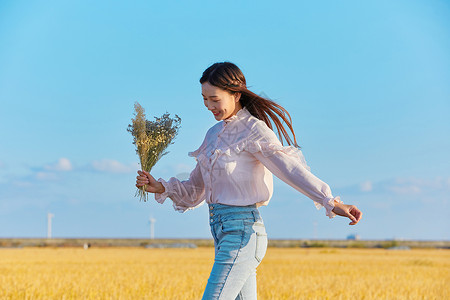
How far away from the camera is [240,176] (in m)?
3.49

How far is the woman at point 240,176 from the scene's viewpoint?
3.30 m

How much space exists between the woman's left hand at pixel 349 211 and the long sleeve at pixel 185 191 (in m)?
1.08

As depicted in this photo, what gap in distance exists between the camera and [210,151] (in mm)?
3707

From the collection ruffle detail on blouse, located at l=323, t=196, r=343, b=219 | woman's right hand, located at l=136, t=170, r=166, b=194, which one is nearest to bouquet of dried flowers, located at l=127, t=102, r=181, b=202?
woman's right hand, located at l=136, t=170, r=166, b=194

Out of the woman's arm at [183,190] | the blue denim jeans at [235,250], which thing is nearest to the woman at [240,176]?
the blue denim jeans at [235,250]

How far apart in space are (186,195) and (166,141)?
396 millimetres

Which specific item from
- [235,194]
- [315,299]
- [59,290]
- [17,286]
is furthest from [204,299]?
[17,286]

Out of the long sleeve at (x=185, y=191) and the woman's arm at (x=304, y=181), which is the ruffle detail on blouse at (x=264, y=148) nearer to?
the woman's arm at (x=304, y=181)

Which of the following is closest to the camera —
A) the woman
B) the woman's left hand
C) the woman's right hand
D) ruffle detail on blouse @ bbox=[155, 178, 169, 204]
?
the woman's left hand

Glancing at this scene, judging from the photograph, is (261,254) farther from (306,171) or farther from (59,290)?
(59,290)

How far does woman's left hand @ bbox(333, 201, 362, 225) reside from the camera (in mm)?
3182

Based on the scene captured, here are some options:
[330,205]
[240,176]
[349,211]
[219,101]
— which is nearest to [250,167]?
[240,176]

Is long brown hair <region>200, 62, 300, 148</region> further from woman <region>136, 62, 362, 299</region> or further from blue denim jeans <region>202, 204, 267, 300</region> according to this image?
blue denim jeans <region>202, 204, 267, 300</region>

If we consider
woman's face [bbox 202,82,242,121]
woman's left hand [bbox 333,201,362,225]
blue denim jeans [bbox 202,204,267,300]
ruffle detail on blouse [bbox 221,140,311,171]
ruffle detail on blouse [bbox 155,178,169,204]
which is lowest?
blue denim jeans [bbox 202,204,267,300]
